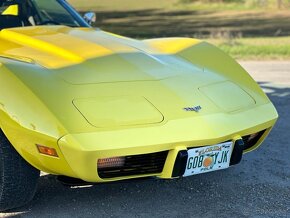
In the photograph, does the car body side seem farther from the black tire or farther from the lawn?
the lawn

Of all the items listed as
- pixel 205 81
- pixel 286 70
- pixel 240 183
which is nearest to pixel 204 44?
pixel 205 81

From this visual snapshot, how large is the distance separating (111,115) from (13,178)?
740mm

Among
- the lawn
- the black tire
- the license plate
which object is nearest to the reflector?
the license plate

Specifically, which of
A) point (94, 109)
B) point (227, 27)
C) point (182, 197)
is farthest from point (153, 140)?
point (227, 27)

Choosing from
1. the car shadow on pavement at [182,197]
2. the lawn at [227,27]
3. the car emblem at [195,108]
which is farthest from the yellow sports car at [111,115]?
the lawn at [227,27]

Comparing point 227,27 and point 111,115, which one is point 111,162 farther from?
point 227,27

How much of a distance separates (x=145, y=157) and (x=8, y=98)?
92 cm

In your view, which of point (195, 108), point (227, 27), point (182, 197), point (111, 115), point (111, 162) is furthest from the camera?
point (227, 27)

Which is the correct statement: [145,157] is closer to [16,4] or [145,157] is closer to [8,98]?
[8,98]

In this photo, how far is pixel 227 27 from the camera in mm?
22453

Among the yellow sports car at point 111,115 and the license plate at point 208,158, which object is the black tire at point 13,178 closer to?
the yellow sports car at point 111,115

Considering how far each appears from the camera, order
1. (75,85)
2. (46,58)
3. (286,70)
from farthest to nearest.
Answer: (286,70), (46,58), (75,85)

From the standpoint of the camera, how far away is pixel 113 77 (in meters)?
3.62

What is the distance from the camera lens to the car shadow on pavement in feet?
11.7
